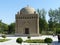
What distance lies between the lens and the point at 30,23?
4275cm

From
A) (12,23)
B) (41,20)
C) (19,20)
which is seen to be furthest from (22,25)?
(12,23)

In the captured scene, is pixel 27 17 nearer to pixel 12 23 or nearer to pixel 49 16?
pixel 49 16

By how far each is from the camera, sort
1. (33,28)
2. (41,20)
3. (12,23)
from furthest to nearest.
A: 1. (12,23)
2. (41,20)
3. (33,28)

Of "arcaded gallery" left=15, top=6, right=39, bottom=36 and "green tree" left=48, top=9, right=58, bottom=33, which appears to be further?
"green tree" left=48, top=9, right=58, bottom=33

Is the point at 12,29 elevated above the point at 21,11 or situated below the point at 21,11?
below

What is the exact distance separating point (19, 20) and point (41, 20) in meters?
13.5

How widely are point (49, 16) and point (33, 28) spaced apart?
1752 cm

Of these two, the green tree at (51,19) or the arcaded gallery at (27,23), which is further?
the green tree at (51,19)

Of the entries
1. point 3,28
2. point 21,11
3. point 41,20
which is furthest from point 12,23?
point 21,11

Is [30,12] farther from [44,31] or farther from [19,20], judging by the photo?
[44,31]

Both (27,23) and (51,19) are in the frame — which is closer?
(27,23)

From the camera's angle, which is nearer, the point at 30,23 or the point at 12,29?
the point at 30,23

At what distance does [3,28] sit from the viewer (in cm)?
6253

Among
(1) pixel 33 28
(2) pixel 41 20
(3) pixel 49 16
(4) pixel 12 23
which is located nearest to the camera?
(1) pixel 33 28
